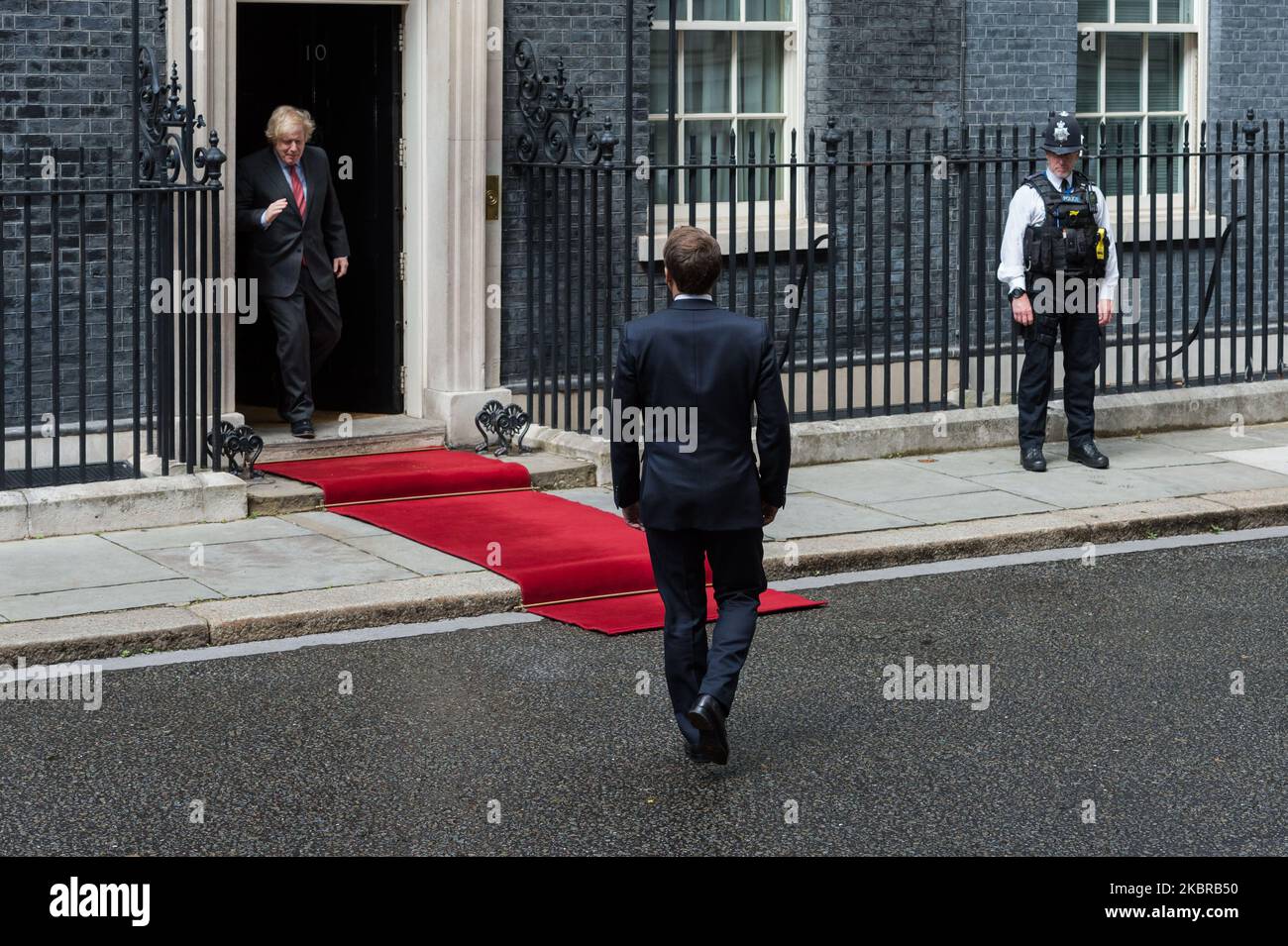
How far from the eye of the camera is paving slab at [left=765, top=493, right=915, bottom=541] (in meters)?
9.60

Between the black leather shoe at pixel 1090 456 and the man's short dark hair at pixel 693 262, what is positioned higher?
the man's short dark hair at pixel 693 262

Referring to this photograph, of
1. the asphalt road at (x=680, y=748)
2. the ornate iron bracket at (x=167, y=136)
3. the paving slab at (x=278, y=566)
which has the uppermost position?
the ornate iron bracket at (x=167, y=136)

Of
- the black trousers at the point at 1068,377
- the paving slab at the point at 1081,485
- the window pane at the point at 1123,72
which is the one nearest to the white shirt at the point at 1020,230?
the black trousers at the point at 1068,377

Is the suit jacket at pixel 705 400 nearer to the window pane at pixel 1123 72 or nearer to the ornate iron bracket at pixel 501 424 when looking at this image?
the ornate iron bracket at pixel 501 424

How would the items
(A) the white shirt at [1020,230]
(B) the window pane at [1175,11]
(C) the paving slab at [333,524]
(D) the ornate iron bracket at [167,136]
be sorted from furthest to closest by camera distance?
(B) the window pane at [1175,11], (A) the white shirt at [1020,230], (D) the ornate iron bracket at [167,136], (C) the paving slab at [333,524]

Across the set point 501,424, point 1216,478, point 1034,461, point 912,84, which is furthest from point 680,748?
point 912,84

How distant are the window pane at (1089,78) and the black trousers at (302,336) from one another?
6.03 m

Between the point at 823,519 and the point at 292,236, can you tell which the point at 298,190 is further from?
the point at 823,519

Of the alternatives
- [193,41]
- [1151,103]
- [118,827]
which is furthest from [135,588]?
[1151,103]

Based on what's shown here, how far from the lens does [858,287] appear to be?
13.4 metres

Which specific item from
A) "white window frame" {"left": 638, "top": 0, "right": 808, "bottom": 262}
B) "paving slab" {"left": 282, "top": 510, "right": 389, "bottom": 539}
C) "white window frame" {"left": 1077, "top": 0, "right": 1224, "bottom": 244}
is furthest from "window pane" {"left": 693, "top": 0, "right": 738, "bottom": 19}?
"paving slab" {"left": 282, "top": 510, "right": 389, "bottom": 539}

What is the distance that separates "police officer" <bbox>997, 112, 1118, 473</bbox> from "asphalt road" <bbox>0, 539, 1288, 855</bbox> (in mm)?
2903

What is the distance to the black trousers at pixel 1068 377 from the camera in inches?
441
